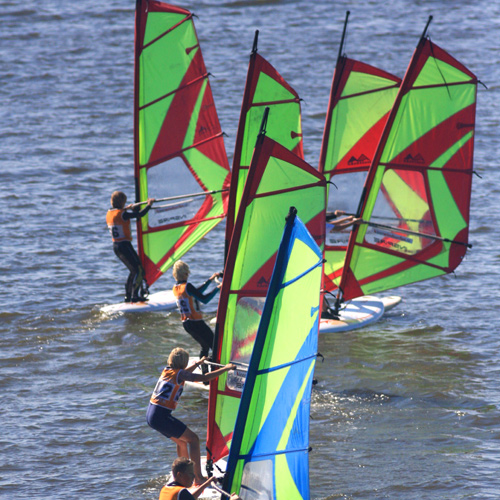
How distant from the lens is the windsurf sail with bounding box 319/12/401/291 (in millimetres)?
13805

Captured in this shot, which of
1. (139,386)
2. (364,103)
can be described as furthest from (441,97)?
(139,386)

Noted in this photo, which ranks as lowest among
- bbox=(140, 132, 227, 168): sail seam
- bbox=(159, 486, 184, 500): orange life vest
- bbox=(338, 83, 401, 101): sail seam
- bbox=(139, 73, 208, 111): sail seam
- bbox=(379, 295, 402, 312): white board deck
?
bbox=(379, 295, 402, 312): white board deck

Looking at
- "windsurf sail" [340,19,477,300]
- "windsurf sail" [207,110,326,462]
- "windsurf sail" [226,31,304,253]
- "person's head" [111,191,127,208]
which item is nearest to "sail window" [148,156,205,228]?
"person's head" [111,191,127,208]

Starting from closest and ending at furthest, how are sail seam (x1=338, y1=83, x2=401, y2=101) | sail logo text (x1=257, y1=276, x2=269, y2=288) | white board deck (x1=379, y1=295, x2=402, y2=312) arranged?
sail logo text (x1=257, y1=276, x2=269, y2=288) → sail seam (x1=338, y1=83, x2=401, y2=101) → white board deck (x1=379, y1=295, x2=402, y2=312)

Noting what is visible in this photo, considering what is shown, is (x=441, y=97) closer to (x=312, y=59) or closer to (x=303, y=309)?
(x=303, y=309)

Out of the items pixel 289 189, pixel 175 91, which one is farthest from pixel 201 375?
pixel 175 91

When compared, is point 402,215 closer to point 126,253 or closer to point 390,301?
point 390,301

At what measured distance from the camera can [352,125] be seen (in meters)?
14.0

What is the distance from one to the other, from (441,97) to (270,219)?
16.9ft

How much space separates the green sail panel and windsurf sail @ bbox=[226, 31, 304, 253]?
1.14 metres

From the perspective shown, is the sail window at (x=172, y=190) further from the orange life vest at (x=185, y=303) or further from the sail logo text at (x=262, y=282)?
the sail logo text at (x=262, y=282)

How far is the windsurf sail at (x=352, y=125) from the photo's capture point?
45.3 feet

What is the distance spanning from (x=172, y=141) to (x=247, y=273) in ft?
20.6

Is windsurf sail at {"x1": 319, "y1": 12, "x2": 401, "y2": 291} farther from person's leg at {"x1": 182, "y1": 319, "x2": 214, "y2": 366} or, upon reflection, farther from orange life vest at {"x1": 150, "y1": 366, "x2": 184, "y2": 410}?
orange life vest at {"x1": 150, "y1": 366, "x2": 184, "y2": 410}
